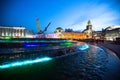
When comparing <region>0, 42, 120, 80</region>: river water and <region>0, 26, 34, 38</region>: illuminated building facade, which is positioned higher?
<region>0, 26, 34, 38</region>: illuminated building facade

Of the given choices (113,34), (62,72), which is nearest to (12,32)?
(113,34)

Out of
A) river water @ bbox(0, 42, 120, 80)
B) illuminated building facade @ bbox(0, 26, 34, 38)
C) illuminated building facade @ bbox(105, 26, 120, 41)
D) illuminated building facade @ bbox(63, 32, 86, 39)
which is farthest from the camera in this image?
illuminated building facade @ bbox(63, 32, 86, 39)

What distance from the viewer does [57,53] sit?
70.9ft

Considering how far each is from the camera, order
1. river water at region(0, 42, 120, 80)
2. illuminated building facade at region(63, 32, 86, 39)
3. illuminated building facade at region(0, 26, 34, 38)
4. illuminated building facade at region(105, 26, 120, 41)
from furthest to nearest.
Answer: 1. illuminated building facade at region(63, 32, 86, 39)
2. illuminated building facade at region(105, 26, 120, 41)
3. illuminated building facade at region(0, 26, 34, 38)
4. river water at region(0, 42, 120, 80)

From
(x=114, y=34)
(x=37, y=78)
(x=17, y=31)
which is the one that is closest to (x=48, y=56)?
(x=37, y=78)

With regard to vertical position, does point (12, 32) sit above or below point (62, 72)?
above

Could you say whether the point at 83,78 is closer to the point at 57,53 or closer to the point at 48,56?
the point at 48,56

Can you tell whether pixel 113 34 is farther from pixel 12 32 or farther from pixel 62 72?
pixel 62 72

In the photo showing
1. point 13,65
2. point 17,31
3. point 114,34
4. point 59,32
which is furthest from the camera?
point 59,32

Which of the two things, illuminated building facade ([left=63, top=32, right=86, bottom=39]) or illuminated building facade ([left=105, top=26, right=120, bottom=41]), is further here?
illuminated building facade ([left=63, top=32, right=86, bottom=39])

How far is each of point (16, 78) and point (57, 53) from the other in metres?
11.1

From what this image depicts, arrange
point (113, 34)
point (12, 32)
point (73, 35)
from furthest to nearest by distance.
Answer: point (73, 35), point (113, 34), point (12, 32)

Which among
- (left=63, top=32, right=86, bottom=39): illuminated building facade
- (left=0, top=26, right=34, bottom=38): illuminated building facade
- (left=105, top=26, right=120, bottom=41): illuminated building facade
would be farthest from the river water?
(left=63, top=32, right=86, bottom=39): illuminated building facade

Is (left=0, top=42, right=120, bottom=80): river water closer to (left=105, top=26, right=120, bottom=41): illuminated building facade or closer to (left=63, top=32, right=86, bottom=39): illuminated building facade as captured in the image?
(left=105, top=26, right=120, bottom=41): illuminated building facade
